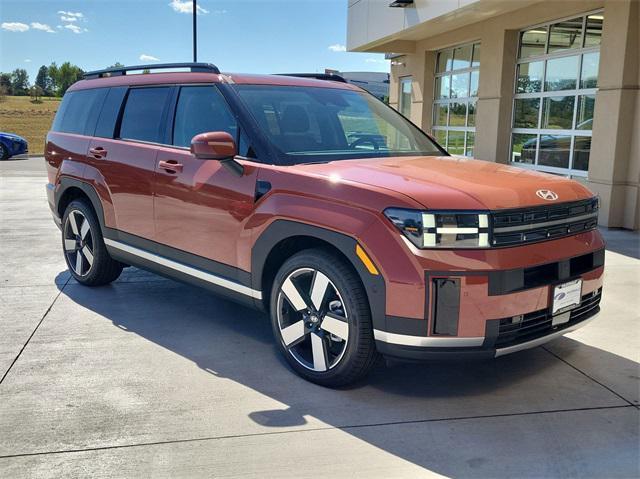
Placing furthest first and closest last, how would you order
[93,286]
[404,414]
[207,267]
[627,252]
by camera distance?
[627,252], [93,286], [207,267], [404,414]

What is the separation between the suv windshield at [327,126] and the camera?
14.0 ft

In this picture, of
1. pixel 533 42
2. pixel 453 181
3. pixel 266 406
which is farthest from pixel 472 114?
pixel 266 406

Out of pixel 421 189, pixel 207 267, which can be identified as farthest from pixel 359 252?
pixel 207 267

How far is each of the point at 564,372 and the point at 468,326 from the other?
126 centimetres

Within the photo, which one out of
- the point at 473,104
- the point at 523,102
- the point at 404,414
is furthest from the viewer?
the point at 473,104

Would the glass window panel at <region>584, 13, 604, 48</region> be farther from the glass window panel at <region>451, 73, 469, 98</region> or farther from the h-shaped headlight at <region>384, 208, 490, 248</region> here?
the h-shaped headlight at <region>384, 208, 490, 248</region>

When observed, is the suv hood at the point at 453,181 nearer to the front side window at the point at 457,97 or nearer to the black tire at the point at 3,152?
the front side window at the point at 457,97

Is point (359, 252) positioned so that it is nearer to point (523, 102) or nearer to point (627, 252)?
point (627, 252)

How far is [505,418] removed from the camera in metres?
3.43

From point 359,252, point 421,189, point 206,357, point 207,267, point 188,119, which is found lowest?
point 206,357

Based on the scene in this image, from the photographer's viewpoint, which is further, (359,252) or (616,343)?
(616,343)

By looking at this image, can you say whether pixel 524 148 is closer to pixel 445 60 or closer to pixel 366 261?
pixel 445 60

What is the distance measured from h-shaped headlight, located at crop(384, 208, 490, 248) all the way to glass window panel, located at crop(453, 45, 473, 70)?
1258cm

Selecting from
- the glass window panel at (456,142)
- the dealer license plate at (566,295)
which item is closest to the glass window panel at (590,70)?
the glass window panel at (456,142)
